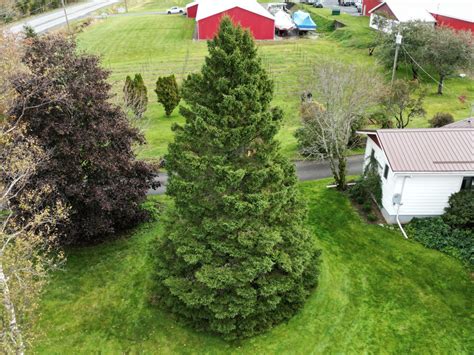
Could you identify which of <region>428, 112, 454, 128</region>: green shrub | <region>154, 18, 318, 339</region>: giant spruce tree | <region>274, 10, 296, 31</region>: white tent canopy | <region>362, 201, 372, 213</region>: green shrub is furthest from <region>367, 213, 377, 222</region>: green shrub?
<region>274, 10, 296, 31</region>: white tent canopy

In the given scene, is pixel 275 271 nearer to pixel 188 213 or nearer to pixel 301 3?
pixel 188 213

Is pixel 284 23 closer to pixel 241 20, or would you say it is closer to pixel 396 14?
pixel 241 20

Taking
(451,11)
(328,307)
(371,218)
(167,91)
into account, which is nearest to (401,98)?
(371,218)

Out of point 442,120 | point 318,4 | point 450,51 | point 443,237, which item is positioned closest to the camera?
→ point 443,237

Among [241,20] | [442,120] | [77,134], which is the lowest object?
[442,120]

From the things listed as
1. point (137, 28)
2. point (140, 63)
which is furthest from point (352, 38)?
point (137, 28)

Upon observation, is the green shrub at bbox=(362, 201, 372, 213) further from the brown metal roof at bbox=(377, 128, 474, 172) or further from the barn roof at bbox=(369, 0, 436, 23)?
the barn roof at bbox=(369, 0, 436, 23)

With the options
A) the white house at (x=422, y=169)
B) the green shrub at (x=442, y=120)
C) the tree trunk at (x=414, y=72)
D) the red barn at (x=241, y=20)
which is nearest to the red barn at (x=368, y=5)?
the red barn at (x=241, y=20)
